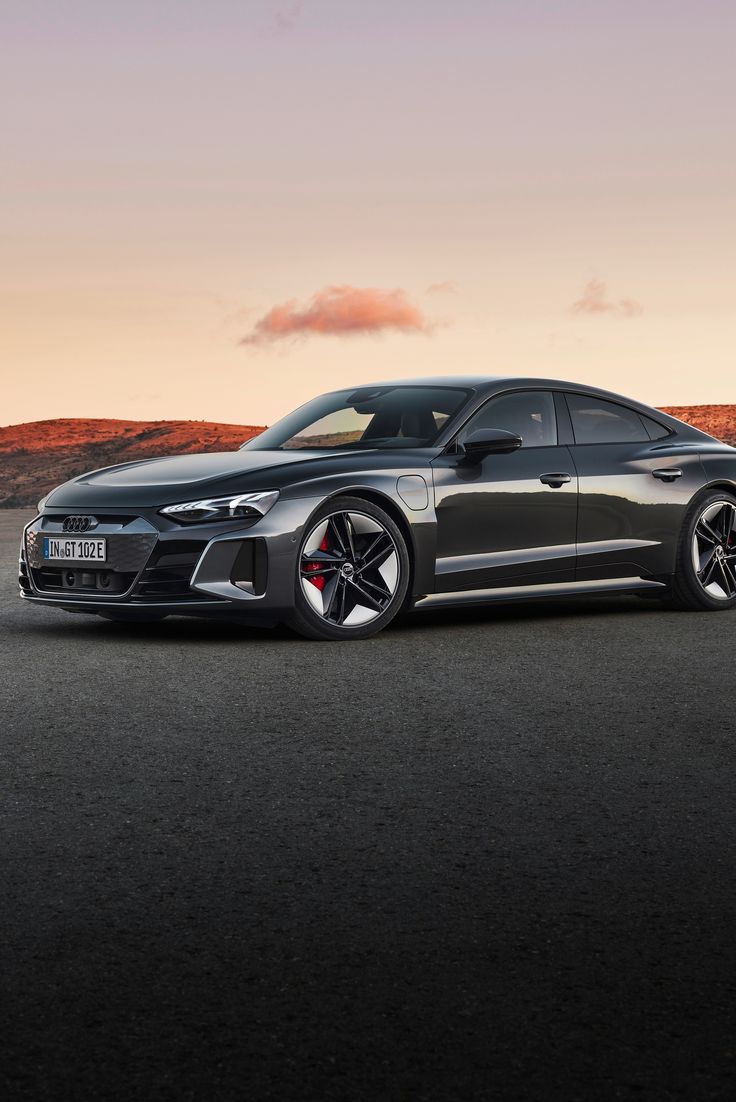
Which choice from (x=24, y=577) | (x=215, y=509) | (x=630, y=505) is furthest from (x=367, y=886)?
(x=630, y=505)

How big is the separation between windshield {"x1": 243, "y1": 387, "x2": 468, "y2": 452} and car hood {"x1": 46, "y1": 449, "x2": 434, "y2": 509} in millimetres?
409

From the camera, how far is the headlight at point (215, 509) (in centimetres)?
762

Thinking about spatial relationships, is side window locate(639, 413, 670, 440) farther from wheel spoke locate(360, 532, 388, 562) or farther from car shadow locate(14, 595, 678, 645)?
wheel spoke locate(360, 532, 388, 562)

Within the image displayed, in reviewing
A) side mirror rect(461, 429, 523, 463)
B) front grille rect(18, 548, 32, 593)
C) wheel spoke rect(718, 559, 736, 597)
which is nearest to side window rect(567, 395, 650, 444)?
side mirror rect(461, 429, 523, 463)

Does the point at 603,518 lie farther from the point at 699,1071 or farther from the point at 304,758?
the point at 699,1071

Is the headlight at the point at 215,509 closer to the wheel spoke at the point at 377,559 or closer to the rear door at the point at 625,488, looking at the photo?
the wheel spoke at the point at 377,559

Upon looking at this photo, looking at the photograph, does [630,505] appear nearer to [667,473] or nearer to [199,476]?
[667,473]

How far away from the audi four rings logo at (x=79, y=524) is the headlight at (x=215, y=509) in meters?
0.48

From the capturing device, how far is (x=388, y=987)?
110 inches

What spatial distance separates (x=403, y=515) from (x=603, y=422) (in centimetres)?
189

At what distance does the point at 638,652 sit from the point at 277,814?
381cm

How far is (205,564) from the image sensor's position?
7.54m

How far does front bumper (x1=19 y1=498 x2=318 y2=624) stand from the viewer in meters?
7.55

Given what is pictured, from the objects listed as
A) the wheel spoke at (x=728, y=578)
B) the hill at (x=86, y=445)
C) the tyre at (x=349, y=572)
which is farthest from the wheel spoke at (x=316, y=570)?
the hill at (x=86, y=445)
